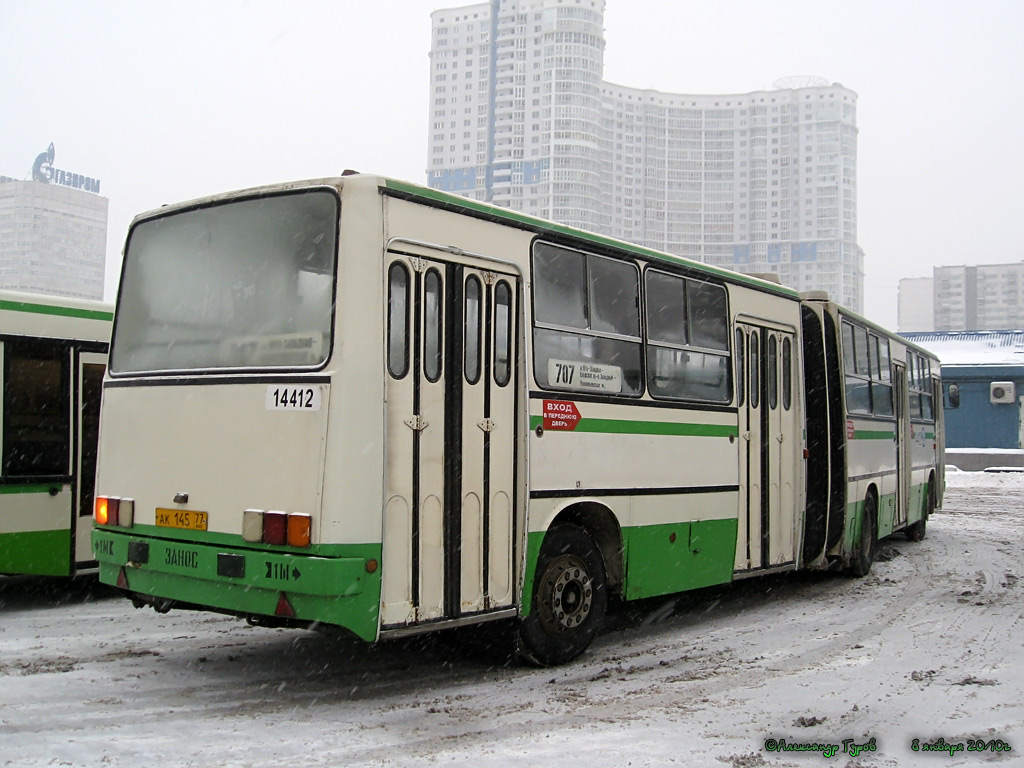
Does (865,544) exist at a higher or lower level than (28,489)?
lower

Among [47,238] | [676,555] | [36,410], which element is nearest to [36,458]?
[36,410]

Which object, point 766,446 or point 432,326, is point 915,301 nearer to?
point 766,446

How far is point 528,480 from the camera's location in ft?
22.9

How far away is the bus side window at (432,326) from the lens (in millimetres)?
6379

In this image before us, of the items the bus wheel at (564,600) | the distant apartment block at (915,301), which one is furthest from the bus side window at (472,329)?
the distant apartment block at (915,301)

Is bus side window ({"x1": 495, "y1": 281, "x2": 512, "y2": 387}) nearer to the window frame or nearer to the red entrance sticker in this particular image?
the red entrance sticker

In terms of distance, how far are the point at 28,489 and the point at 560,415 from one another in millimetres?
5021

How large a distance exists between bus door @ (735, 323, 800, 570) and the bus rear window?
4908mm

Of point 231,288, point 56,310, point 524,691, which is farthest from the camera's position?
point 56,310

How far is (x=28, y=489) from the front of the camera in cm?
920

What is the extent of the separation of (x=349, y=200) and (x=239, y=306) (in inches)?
40.0

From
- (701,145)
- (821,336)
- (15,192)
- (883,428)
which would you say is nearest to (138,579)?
(821,336)

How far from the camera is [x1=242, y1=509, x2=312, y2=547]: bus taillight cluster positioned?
5801 millimetres

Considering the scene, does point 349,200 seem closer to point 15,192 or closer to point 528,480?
point 528,480
